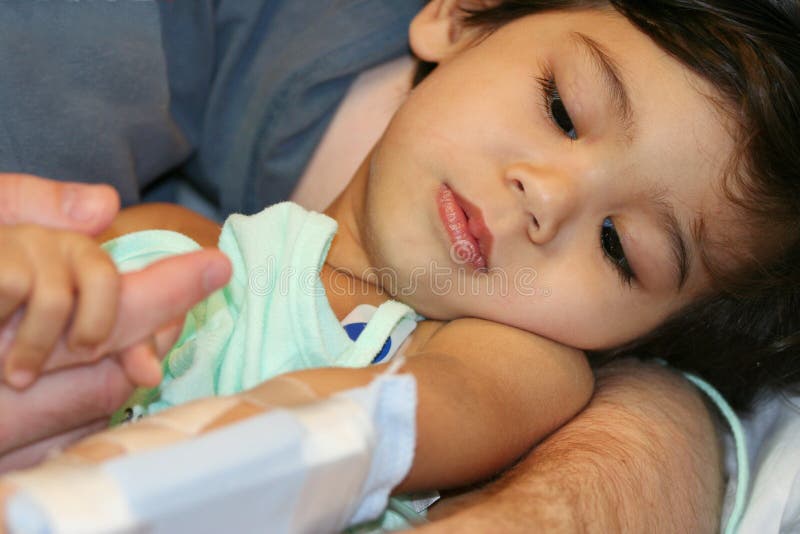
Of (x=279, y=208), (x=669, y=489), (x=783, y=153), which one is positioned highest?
(x=783, y=153)

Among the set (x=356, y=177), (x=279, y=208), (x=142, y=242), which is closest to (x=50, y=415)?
(x=142, y=242)

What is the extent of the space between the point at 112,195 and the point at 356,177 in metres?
0.61

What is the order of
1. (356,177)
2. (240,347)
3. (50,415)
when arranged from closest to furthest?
(50,415) → (240,347) → (356,177)

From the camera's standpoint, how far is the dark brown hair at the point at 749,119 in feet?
3.54

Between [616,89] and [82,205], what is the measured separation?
67cm

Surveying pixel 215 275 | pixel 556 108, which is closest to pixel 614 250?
pixel 556 108

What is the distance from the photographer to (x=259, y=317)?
39.8 inches

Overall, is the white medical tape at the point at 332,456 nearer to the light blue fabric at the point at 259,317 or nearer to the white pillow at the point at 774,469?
the light blue fabric at the point at 259,317

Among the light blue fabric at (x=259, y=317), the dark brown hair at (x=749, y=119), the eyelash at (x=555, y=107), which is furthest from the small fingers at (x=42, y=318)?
the dark brown hair at (x=749, y=119)

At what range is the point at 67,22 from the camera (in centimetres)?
120

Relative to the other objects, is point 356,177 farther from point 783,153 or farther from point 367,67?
point 783,153

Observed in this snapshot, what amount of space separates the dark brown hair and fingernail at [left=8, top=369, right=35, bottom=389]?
86cm

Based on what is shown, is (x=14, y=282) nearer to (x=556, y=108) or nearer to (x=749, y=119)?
(x=556, y=108)

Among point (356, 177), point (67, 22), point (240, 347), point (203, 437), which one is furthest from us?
point (356, 177)
